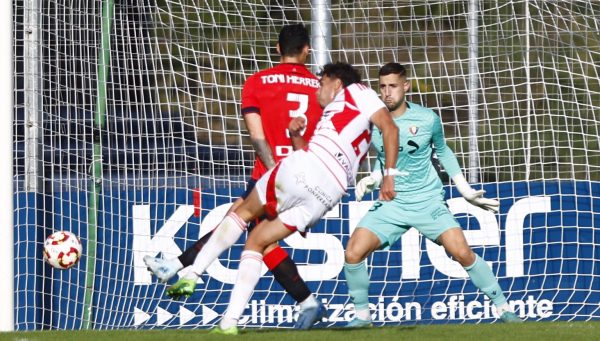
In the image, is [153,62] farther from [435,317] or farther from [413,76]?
[435,317]

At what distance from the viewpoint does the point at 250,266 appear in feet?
25.7

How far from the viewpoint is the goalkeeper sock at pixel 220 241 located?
780 cm

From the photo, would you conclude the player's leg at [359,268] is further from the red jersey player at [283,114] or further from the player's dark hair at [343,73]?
the player's dark hair at [343,73]

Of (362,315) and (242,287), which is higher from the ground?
(242,287)

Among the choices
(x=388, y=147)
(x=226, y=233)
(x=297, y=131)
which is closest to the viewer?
(x=388, y=147)

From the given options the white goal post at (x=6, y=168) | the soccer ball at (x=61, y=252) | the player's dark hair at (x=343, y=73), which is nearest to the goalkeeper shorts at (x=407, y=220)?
the player's dark hair at (x=343, y=73)

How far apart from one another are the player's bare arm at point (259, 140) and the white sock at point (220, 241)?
777 millimetres

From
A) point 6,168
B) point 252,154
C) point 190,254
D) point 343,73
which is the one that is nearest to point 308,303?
point 190,254

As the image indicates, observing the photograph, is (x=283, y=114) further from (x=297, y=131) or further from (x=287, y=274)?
(x=287, y=274)

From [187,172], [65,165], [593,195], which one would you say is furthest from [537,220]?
[65,165]

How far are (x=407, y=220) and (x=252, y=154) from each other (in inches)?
117

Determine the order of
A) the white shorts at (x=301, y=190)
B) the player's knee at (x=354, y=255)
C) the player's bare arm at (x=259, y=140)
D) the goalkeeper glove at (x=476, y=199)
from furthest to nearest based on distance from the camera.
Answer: the goalkeeper glove at (x=476, y=199)
the player's knee at (x=354, y=255)
the player's bare arm at (x=259, y=140)
the white shorts at (x=301, y=190)

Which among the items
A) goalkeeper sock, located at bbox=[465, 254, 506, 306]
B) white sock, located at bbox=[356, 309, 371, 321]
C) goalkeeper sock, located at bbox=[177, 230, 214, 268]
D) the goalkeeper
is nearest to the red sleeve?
goalkeeper sock, located at bbox=[177, 230, 214, 268]

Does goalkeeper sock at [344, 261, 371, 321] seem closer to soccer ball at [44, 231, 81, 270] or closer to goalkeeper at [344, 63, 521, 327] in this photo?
goalkeeper at [344, 63, 521, 327]
